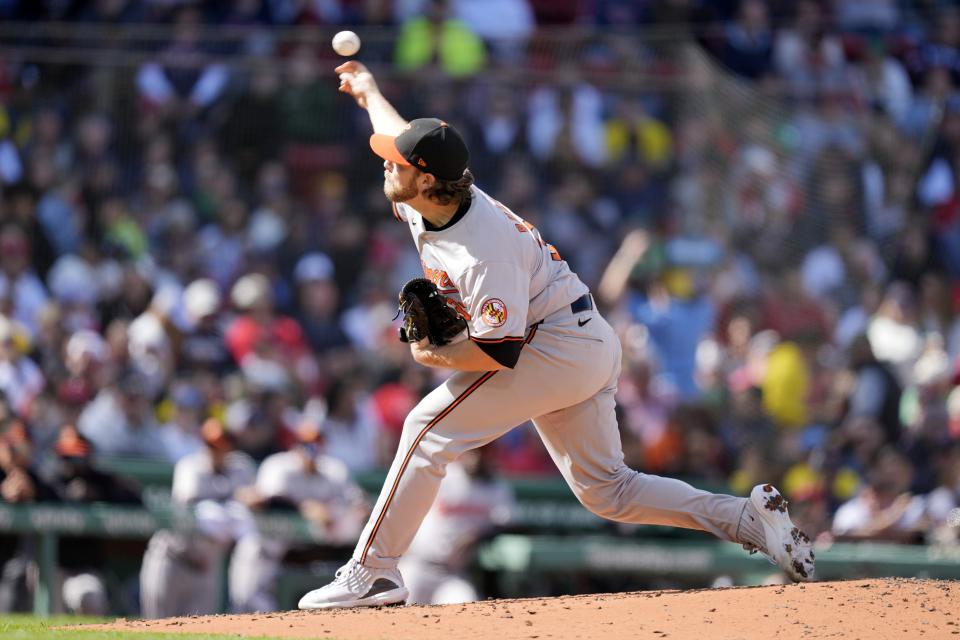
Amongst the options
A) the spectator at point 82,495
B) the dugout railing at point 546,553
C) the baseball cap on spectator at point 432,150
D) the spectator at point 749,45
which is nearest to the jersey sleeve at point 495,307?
the baseball cap on spectator at point 432,150

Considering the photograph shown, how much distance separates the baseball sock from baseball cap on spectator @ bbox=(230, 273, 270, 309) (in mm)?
5890

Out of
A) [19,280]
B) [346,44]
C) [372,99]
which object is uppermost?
[346,44]

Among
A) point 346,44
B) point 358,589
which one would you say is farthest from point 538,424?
point 346,44

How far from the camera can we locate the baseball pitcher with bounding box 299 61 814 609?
4.77 m

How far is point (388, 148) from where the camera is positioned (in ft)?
16.1

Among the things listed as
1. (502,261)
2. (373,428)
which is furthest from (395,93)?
(502,261)

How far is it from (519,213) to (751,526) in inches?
230

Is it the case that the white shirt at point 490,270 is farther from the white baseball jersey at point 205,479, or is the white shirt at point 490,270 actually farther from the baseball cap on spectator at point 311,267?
the baseball cap on spectator at point 311,267

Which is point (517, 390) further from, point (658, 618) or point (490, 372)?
point (658, 618)

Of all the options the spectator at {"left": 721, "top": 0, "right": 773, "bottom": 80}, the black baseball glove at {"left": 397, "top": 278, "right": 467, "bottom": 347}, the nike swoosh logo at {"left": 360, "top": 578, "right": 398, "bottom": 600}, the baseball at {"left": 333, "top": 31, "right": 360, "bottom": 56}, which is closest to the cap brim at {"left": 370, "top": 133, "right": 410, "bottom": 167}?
the black baseball glove at {"left": 397, "top": 278, "right": 467, "bottom": 347}

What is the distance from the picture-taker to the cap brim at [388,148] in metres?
4.83

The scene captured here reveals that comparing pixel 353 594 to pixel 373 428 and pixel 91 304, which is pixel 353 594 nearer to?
pixel 373 428

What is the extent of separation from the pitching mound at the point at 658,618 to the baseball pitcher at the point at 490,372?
195 mm

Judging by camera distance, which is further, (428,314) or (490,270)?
(428,314)
